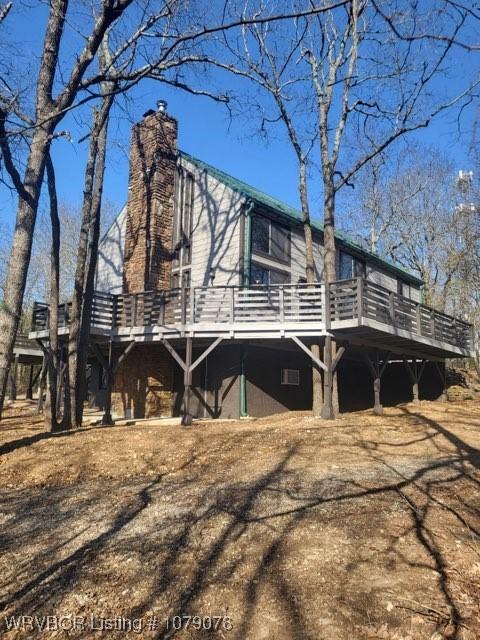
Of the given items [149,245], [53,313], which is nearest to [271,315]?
[53,313]

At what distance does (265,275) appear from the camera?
1747 cm

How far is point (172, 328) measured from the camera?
48.2 feet

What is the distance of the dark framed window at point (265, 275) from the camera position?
17.0 meters

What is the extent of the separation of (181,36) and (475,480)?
7923 millimetres

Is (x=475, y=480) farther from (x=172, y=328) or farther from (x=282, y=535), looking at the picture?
(x=172, y=328)

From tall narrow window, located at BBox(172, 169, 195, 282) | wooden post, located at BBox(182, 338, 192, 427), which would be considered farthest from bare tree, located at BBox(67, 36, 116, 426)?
tall narrow window, located at BBox(172, 169, 195, 282)

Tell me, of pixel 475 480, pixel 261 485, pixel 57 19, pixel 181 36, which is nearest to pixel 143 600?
pixel 261 485

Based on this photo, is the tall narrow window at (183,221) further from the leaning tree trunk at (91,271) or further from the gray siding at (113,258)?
the leaning tree trunk at (91,271)

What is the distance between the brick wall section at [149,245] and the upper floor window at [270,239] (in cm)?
379

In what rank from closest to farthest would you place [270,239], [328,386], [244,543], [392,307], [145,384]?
1. [244,543]
2. [328,386]
3. [392,307]
4. [145,384]
5. [270,239]

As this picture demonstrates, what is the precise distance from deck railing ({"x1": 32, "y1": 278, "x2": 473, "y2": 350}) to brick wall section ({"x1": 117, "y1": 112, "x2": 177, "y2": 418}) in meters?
1.95

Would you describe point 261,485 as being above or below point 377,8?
below

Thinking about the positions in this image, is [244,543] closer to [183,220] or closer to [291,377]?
[291,377]

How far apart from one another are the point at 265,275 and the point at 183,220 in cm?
400
